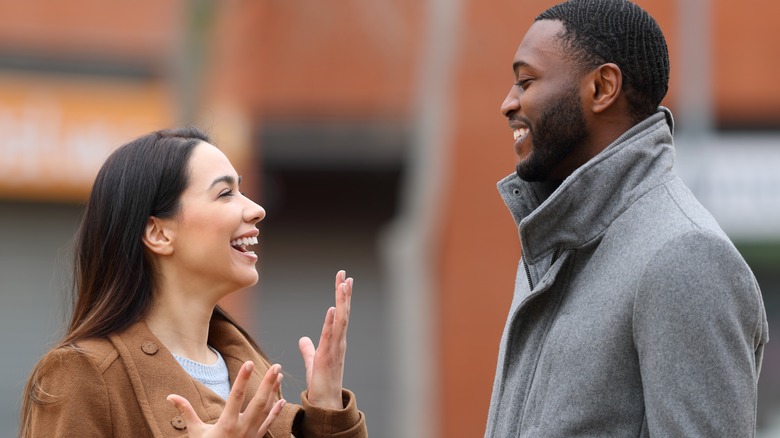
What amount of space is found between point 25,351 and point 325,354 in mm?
11628

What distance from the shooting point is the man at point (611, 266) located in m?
2.61

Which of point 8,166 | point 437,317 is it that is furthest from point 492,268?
point 8,166

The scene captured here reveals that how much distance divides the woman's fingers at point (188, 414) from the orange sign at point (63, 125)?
11041 mm

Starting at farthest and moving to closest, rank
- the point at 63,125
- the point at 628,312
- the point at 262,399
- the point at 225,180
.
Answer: the point at 63,125 < the point at 225,180 < the point at 262,399 < the point at 628,312

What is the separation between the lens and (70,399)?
3.11 m

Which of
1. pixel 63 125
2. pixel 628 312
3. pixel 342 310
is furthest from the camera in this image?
pixel 63 125

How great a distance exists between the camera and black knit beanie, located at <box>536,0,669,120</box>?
291 centimetres

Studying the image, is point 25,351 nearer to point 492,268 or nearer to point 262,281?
point 262,281

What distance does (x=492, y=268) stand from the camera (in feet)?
43.9

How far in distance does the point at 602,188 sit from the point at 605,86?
232 millimetres

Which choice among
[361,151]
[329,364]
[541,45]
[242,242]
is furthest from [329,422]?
[361,151]

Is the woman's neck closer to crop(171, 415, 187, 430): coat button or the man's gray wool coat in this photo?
crop(171, 415, 187, 430): coat button

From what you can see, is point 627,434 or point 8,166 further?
point 8,166

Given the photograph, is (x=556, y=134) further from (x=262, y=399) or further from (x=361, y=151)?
(x=361, y=151)
